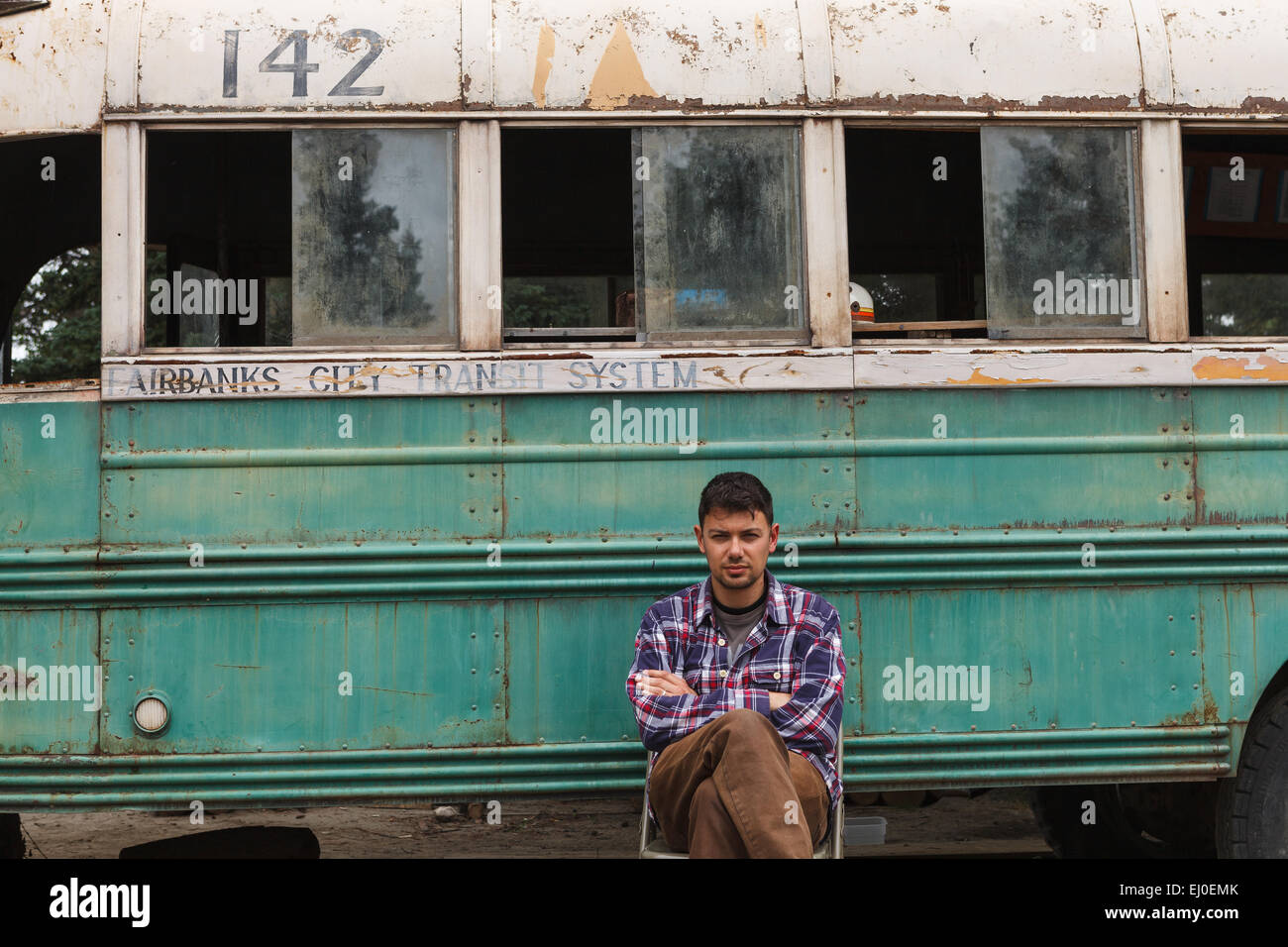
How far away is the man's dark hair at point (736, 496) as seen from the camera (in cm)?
307

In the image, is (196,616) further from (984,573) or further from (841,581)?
(984,573)

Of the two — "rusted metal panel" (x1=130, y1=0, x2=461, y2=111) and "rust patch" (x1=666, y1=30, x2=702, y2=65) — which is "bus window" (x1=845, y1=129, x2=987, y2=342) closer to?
"rust patch" (x1=666, y1=30, x2=702, y2=65)

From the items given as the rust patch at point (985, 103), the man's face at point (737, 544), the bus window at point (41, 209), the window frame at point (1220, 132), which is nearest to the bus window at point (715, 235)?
the rust patch at point (985, 103)

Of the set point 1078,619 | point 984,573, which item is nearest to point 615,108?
point 984,573

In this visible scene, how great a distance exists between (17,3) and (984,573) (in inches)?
127

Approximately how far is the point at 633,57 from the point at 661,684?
70.9 inches

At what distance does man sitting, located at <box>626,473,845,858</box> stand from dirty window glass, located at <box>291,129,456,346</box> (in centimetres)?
104

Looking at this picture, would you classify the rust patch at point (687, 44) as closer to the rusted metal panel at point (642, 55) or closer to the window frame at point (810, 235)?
the rusted metal panel at point (642, 55)

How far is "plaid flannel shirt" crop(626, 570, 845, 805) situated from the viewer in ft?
9.95

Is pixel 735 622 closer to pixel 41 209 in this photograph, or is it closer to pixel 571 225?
pixel 571 225

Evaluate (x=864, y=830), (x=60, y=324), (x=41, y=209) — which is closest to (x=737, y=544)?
(x=864, y=830)

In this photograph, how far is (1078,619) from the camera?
3.52 metres

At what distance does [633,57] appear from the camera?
3.50 m

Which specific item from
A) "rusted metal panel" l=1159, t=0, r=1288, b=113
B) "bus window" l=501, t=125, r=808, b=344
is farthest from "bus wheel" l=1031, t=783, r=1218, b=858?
"rusted metal panel" l=1159, t=0, r=1288, b=113
